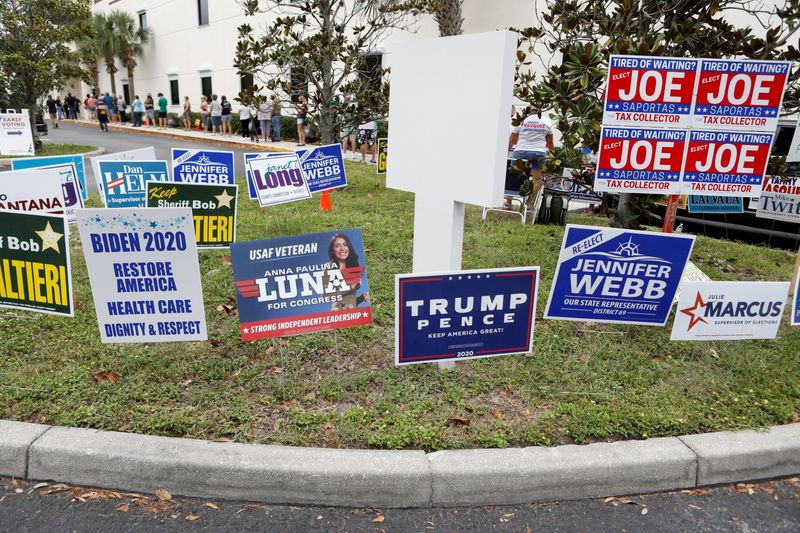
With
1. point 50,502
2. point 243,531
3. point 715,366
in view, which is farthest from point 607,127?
point 50,502

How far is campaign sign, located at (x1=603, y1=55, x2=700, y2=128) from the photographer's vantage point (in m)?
4.60

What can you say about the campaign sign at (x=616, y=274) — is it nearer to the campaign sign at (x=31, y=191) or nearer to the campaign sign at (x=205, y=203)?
the campaign sign at (x=205, y=203)

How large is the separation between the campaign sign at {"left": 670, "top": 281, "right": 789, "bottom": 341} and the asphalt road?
133 centimetres

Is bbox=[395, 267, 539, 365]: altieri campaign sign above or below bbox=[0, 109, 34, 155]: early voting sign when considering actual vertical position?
below

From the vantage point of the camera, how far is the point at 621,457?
3.27 metres

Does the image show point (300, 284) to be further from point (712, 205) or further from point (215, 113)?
point (215, 113)

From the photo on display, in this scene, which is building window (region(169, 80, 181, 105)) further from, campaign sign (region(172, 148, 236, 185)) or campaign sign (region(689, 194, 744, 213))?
campaign sign (region(689, 194, 744, 213))

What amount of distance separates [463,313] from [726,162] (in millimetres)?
2856

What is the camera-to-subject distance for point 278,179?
322 inches

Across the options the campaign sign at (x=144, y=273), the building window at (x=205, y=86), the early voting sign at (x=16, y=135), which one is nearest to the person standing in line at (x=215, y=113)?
the building window at (x=205, y=86)

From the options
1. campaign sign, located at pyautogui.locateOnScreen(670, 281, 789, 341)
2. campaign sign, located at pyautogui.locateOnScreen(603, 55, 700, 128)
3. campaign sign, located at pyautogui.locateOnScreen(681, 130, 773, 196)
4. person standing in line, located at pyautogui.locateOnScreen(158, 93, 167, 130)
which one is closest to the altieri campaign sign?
campaign sign, located at pyautogui.locateOnScreen(670, 281, 789, 341)

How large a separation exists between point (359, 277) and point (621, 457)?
1984 mm

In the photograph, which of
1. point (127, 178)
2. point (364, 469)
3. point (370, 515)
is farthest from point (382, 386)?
point (127, 178)

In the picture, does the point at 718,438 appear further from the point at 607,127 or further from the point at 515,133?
the point at 515,133
